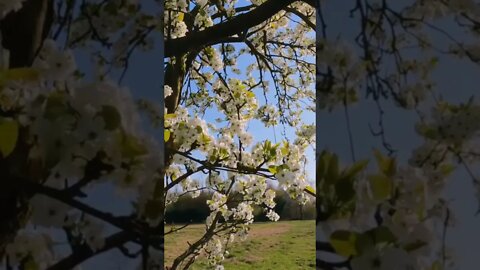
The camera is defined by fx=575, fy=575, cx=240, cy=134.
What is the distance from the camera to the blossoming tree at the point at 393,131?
1.16 meters

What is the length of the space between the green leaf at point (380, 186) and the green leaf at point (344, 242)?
9 cm

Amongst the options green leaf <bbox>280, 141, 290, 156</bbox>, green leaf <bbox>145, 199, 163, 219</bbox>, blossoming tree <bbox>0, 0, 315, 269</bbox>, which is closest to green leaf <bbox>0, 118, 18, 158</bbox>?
blossoming tree <bbox>0, 0, 315, 269</bbox>

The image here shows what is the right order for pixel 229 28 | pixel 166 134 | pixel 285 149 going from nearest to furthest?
pixel 229 28, pixel 166 134, pixel 285 149

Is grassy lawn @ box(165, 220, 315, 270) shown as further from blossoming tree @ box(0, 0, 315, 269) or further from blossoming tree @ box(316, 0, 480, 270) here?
blossoming tree @ box(0, 0, 315, 269)

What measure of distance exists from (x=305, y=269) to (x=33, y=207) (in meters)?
1.01

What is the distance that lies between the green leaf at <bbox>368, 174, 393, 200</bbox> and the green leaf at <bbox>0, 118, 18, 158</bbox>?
688 mm

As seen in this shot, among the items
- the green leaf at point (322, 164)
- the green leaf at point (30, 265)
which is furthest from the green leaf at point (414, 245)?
the green leaf at point (30, 265)

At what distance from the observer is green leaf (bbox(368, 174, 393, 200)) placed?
3.81 ft

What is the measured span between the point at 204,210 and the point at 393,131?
927 mm

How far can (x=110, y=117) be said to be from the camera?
107cm

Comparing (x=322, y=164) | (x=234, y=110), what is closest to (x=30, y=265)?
(x=322, y=164)

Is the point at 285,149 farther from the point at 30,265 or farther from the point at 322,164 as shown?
the point at 30,265

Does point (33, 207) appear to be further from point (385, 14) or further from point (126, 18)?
point (385, 14)

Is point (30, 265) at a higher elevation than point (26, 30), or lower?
lower
